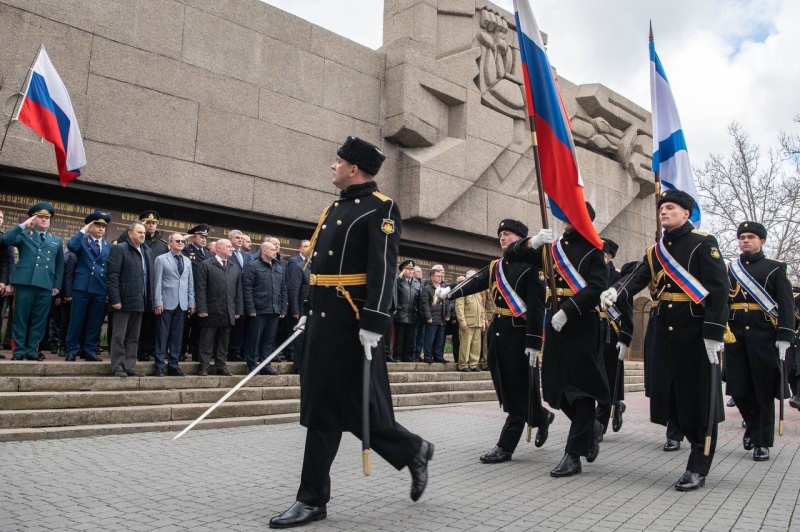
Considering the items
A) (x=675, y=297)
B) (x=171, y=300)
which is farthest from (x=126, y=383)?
(x=675, y=297)

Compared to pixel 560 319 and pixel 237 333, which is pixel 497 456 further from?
pixel 237 333

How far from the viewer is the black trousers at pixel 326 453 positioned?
4.05 metres

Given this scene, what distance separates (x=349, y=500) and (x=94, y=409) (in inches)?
147

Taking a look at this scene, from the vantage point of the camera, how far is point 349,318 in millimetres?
4297

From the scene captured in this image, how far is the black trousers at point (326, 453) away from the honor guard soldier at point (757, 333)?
3979 mm

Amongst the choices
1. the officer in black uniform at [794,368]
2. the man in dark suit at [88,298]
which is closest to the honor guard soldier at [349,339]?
the man in dark suit at [88,298]

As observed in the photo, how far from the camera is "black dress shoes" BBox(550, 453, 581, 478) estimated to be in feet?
18.2

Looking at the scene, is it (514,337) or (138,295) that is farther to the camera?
(138,295)

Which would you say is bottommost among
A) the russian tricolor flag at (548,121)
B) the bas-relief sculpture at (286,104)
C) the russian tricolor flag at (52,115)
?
the russian tricolor flag at (548,121)

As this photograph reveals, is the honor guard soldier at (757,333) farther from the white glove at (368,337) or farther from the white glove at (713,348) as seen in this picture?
the white glove at (368,337)

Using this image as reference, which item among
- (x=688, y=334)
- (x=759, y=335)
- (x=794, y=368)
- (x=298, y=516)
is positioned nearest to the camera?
(x=298, y=516)

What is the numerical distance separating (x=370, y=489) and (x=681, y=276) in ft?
9.26

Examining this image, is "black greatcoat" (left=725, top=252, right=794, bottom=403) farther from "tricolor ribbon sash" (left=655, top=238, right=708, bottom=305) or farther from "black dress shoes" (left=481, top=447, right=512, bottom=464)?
"black dress shoes" (left=481, top=447, right=512, bottom=464)

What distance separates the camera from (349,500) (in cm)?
462
